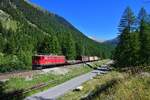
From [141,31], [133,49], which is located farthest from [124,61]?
[141,31]

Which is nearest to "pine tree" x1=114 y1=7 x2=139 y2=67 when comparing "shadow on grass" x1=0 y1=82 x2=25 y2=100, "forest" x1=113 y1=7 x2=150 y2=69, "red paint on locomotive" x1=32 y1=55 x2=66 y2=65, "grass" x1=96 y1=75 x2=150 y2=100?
"forest" x1=113 y1=7 x2=150 y2=69

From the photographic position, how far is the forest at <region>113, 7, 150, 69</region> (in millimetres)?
66062

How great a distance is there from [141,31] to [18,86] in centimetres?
4718

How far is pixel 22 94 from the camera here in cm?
2552

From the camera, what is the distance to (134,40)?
68000 millimetres

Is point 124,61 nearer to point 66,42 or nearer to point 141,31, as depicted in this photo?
point 141,31

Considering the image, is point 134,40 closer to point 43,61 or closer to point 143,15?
point 143,15

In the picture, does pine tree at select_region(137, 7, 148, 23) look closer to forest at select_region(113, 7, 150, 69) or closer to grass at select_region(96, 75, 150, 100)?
forest at select_region(113, 7, 150, 69)

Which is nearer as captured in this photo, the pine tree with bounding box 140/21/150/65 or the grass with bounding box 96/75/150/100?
the grass with bounding box 96/75/150/100

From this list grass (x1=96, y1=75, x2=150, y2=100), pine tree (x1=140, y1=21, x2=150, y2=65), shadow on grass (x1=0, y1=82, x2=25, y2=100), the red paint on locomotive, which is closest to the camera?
grass (x1=96, y1=75, x2=150, y2=100)

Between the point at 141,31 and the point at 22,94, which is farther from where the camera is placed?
the point at 141,31

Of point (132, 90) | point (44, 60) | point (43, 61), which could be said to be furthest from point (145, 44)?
point (132, 90)

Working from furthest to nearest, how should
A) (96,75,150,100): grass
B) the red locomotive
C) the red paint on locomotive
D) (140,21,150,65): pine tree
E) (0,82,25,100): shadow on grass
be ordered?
(140,21,150,65): pine tree
the red paint on locomotive
the red locomotive
(0,82,25,100): shadow on grass
(96,75,150,100): grass

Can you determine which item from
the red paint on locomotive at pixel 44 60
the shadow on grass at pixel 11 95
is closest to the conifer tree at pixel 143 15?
the red paint on locomotive at pixel 44 60
